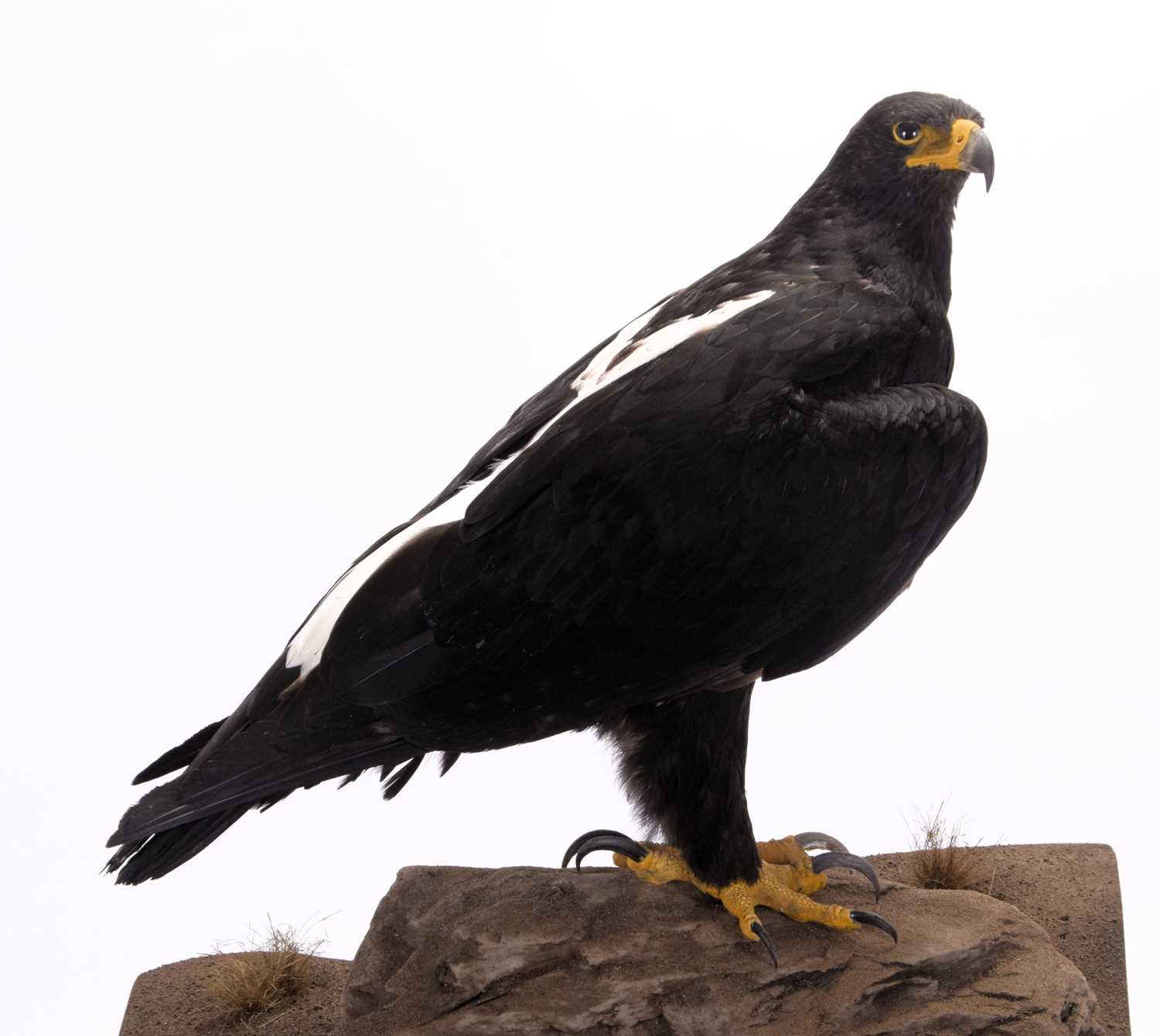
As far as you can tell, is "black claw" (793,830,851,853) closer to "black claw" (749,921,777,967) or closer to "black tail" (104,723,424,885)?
"black claw" (749,921,777,967)

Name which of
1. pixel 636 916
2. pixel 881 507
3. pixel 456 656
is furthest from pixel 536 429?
pixel 636 916

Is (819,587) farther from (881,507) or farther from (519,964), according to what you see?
(519,964)

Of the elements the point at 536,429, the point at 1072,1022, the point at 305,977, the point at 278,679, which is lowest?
the point at 1072,1022

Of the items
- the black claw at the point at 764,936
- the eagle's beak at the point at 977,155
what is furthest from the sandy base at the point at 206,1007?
the eagle's beak at the point at 977,155

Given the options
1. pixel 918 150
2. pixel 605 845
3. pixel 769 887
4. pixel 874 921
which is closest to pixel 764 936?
pixel 769 887

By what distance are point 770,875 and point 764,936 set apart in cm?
18

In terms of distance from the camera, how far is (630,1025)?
3770 millimetres

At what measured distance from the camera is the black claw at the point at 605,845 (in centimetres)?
427

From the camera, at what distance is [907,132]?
11.9 feet

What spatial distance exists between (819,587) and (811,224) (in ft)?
2.91

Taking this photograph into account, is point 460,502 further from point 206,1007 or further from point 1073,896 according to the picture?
point 1073,896

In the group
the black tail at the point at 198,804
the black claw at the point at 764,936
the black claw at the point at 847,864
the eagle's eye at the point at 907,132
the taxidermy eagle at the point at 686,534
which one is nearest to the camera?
the taxidermy eagle at the point at 686,534

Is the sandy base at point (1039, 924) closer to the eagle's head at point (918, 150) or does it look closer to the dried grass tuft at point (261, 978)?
the dried grass tuft at point (261, 978)

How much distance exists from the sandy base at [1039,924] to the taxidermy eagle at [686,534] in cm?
88
